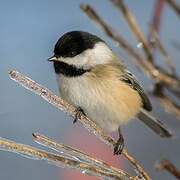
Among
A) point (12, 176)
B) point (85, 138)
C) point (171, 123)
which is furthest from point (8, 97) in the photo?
point (171, 123)

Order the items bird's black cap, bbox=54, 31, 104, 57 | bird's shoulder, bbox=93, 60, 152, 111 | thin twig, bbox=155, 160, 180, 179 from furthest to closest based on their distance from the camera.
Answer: bird's shoulder, bbox=93, 60, 152, 111
bird's black cap, bbox=54, 31, 104, 57
thin twig, bbox=155, 160, 180, 179

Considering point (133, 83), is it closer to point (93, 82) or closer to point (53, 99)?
point (93, 82)

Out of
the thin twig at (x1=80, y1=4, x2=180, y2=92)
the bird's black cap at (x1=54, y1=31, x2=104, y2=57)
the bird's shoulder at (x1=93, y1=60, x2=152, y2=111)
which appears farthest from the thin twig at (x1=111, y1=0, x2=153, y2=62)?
the bird's shoulder at (x1=93, y1=60, x2=152, y2=111)

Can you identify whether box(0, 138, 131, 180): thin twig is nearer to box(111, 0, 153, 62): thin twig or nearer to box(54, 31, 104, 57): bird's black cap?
box(111, 0, 153, 62): thin twig

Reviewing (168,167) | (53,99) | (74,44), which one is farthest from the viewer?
(74,44)

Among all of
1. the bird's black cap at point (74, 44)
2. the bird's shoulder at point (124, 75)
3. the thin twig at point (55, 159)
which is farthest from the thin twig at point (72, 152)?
the bird's shoulder at point (124, 75)

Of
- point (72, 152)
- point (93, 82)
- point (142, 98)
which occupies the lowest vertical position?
point (142, 98)

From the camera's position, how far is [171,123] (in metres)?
0.43

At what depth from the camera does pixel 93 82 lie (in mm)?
901

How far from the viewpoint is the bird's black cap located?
83 cm

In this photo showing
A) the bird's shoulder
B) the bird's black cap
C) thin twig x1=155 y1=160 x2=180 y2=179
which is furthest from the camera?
the bird's shoulder

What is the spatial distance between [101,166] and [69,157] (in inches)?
1.2

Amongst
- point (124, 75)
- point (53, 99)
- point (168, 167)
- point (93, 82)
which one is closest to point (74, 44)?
point (93, 82)

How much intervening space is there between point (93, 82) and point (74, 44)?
10 centimetres
